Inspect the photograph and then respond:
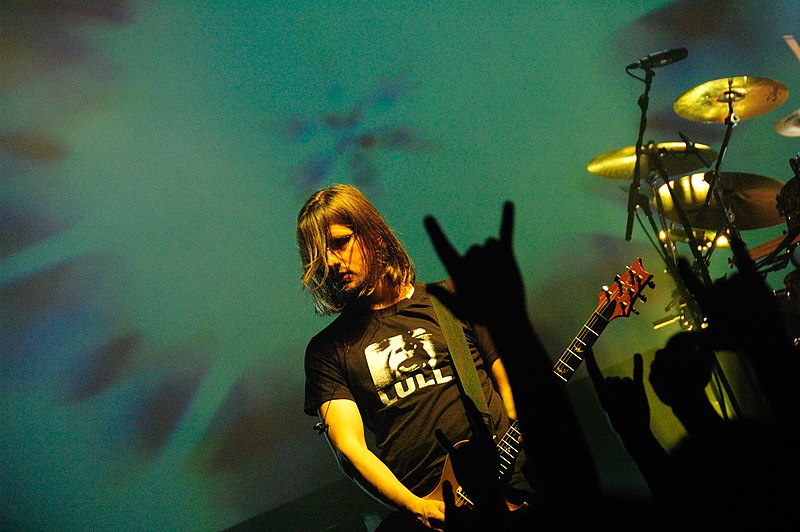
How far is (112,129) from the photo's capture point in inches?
143

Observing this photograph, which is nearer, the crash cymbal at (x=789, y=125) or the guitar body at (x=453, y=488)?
the guitar body at (x=453, y=488)

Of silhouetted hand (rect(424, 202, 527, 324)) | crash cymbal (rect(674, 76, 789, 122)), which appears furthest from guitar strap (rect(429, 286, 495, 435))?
crash cymbal (rect(674, 76, 789, 122))

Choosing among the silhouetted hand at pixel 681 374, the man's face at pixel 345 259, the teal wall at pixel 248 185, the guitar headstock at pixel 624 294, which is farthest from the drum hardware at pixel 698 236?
the silhouetted hand at pixel 681 374

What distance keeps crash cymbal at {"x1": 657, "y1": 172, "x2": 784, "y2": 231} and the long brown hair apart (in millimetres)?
2075

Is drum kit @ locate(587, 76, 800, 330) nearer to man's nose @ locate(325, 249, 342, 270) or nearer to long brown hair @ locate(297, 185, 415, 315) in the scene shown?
long brown hair @ locate(297, 185, 415, 315)

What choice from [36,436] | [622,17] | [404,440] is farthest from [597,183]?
[36,436]

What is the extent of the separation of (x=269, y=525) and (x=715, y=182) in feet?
10.1

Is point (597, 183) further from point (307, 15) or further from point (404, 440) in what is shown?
point (404, 440)

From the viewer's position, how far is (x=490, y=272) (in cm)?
146

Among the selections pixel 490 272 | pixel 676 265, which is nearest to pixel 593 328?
pixel 490 272

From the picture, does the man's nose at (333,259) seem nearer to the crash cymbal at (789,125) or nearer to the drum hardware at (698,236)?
the drum hardware at (698,236)

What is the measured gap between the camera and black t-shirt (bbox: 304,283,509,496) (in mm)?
2070

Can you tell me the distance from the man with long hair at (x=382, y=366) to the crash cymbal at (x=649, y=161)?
1933 mm

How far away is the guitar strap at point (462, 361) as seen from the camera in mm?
2100
